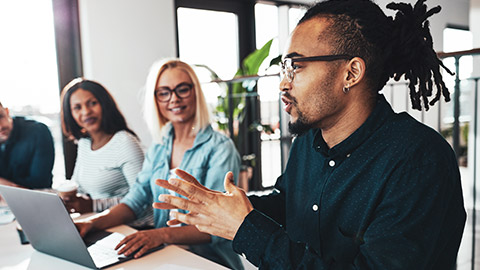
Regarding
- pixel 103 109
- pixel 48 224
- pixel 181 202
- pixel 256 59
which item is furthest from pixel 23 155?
pixel 256 59

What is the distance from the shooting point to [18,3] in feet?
9.78

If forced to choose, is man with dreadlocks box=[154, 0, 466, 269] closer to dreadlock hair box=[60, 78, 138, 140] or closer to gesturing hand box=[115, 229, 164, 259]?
gesturing hand box=[115, 229, 164, 259]

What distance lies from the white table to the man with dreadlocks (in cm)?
23

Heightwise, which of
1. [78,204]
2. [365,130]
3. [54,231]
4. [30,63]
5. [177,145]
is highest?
[30,63]

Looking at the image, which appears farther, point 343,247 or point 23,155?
point 23,155

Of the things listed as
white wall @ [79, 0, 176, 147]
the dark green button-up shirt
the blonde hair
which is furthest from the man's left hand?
white wall @ [79, 0, 176, 147]

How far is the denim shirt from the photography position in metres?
1.70

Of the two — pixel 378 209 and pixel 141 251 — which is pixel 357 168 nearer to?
pixel 378 209

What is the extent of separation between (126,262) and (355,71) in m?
0.85

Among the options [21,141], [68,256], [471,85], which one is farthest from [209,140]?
[471,85]

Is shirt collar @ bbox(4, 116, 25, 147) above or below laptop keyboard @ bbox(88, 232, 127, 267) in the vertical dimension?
above

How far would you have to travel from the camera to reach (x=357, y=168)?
92cm

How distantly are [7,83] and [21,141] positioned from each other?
915 millimetres

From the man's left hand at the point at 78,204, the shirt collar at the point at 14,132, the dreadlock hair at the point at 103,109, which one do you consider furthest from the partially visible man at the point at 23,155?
the man's left hand at the point at 78,204
